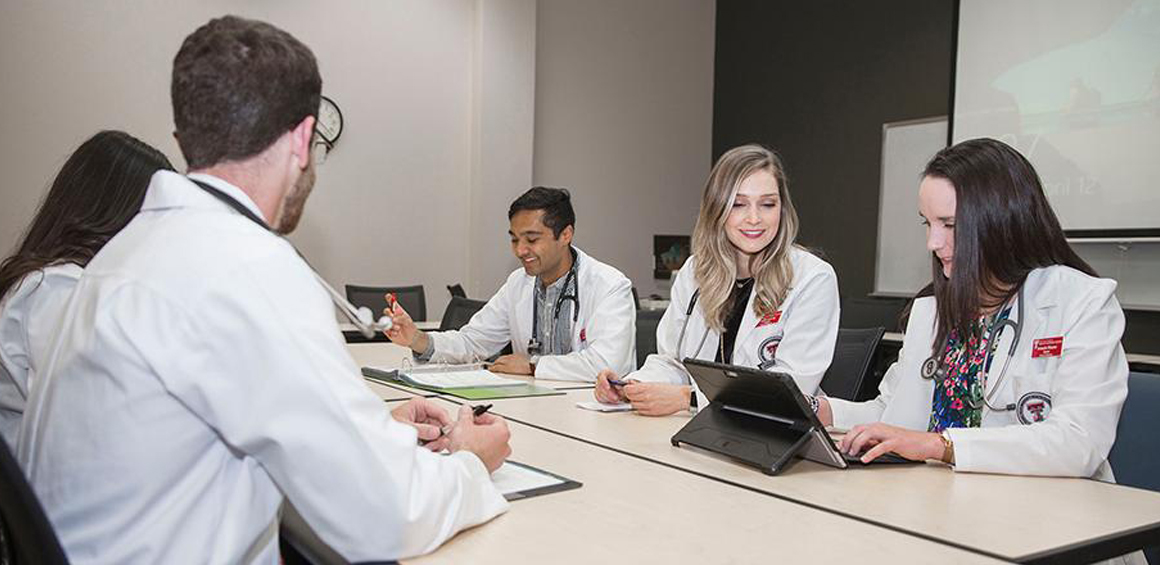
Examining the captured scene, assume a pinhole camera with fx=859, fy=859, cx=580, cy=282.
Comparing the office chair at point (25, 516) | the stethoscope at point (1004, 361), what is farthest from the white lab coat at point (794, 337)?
the office chair at point (25, 516)

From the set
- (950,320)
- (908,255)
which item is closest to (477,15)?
(908,255)

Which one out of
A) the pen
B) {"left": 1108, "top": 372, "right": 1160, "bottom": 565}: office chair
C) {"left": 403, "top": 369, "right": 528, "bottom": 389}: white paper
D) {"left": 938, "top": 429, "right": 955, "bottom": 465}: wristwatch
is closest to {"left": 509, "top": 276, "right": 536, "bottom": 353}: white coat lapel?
{"left": 403, "top": 369, "right": 528, "bottom": 389}: white paper

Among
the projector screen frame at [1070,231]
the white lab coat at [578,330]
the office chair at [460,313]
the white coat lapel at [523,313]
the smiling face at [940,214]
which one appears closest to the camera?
the smiling face at [940,214]

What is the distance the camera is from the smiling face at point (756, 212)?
8.36ft

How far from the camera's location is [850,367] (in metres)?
2.61

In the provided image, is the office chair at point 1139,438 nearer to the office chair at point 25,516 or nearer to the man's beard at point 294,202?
the man's beard at point 294,202

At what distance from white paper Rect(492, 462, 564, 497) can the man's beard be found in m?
0.54

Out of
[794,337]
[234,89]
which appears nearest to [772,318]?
[794,337]

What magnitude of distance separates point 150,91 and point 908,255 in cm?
511

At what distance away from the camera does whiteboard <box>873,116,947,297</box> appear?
19.7 ft

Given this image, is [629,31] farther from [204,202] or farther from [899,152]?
[204,202]

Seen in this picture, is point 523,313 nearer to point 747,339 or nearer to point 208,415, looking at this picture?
point 747,339

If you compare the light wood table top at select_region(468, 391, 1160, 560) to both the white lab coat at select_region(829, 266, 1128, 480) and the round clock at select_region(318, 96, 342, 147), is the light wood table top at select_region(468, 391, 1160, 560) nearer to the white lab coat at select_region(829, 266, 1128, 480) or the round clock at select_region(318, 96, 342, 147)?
the white lab coat at select_region(829, 266, 1128, 480)

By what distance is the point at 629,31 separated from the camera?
734 cm
